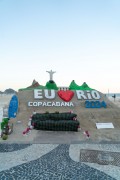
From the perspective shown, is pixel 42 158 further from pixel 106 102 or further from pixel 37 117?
pixel 106 102

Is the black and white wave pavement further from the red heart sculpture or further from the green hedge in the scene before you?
the red heart sculpture

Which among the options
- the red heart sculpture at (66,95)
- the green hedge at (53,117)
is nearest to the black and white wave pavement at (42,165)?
the green hedge at (53,117)

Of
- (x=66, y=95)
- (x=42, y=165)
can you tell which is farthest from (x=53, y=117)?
(x=42, y=165)

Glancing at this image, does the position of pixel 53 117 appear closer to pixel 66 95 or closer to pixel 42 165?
pixel 66 95

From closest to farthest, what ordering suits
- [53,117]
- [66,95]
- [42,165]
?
[42,165]
[53,117]
[66,95]

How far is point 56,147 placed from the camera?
21.4 meters

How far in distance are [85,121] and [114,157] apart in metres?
12.6

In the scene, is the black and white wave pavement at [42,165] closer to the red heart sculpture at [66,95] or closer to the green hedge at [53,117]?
the green hedge at [53,117]

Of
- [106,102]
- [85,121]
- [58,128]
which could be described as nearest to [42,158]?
[58,128]

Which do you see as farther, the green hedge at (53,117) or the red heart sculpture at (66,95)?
the red heart sculpture at (66,95)

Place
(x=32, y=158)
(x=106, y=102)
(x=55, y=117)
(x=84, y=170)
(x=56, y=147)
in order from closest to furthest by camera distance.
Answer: (x=84, y=170), (x=32, y=158), (x=56, y=147), (x=55, y=117), (x=106, y=102)

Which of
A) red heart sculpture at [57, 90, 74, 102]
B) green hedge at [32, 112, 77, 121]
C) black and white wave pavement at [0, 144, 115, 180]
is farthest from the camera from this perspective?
red heart sculpture at [57, 90, 74, 102]

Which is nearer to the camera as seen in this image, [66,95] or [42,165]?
[42,165]

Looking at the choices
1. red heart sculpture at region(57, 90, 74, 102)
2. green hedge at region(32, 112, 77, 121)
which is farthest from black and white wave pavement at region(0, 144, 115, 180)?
red heart sculpture at region(57, 90, 74, 102)
